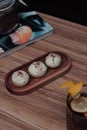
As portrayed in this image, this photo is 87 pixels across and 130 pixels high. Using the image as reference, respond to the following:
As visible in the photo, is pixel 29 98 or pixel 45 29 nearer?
pixel 29 98

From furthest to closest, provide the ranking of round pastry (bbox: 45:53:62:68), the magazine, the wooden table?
the magazine → round pastry (bbox: 45:53:62:68) → the wooden table

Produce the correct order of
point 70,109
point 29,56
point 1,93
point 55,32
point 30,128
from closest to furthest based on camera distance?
1. point 70,109
2. point 30,128
3. point 1,93
4. point 29,56
5. point 55,32

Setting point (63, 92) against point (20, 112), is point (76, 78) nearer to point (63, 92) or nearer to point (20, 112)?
point (63, 92)

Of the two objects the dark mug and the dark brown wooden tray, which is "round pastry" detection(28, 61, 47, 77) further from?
the dark mug

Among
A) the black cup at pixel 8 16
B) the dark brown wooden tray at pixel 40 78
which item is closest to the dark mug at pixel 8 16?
the black cup at pixel 8 16

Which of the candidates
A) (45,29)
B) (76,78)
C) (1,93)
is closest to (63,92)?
(76,78)

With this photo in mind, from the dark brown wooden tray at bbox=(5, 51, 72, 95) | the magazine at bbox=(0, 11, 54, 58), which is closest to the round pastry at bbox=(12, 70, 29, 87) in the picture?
the dark brown wooden tray at bbox=(5, 51, 72, 95)

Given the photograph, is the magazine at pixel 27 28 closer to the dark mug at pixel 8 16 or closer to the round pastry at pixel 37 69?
the dark mug at pixel 8 16
